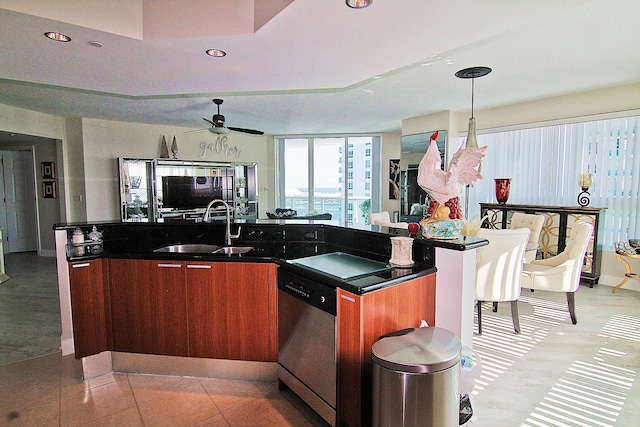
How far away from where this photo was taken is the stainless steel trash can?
4.85 ft

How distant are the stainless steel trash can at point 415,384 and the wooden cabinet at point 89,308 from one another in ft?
6.68

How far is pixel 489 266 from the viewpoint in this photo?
9.99 feet

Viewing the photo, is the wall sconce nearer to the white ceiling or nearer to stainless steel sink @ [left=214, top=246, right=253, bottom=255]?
the white ceiling

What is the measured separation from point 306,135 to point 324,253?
615 centimetres

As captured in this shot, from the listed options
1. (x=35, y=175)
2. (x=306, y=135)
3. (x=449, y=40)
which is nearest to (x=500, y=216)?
(x=449, y=40)

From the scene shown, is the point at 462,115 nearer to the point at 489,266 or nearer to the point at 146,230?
the point at 489,266

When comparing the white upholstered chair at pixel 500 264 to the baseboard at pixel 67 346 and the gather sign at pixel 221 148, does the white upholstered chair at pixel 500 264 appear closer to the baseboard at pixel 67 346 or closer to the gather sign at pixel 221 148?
the baseboard at pixel 67 346

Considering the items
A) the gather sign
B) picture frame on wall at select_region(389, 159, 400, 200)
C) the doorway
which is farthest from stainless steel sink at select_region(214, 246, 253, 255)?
the doorway

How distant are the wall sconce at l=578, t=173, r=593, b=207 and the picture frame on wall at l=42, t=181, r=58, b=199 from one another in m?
8.85

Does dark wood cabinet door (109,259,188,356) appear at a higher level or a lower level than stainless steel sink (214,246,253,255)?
lower

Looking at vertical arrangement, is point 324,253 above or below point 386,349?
above

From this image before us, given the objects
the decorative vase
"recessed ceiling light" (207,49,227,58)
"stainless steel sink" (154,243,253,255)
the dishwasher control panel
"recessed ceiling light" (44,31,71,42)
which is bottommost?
the dishwasher control panel

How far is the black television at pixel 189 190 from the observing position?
6848mm

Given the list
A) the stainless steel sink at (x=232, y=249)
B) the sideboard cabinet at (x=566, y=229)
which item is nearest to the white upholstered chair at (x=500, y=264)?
the stainless steel sink at (x=232, y=249)
